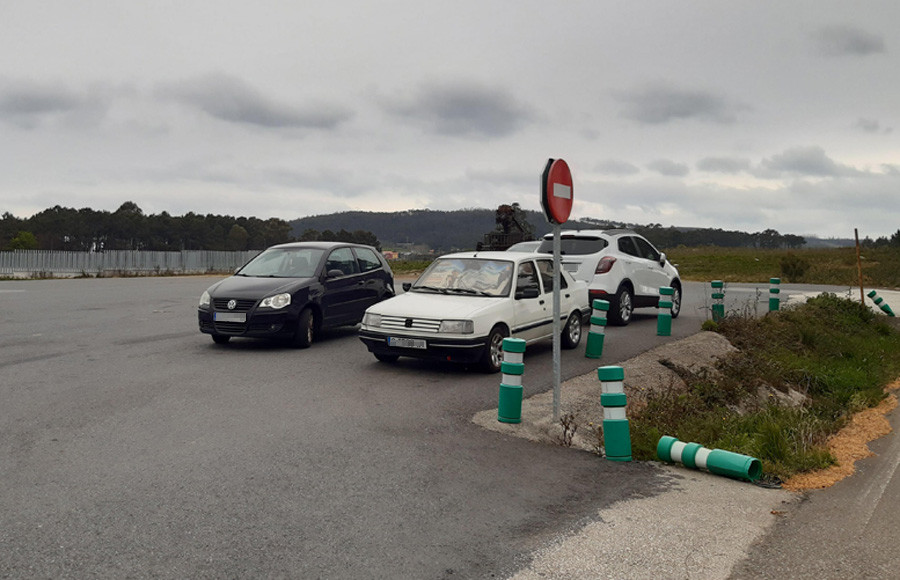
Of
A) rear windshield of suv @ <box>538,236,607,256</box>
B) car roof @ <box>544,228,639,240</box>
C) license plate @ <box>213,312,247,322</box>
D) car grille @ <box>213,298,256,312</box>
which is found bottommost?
license plate @ <box>213,312,247,322</box>

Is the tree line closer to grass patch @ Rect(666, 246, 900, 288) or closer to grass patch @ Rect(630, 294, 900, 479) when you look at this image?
grass patch @ Rect(666, 246, 900, 288)

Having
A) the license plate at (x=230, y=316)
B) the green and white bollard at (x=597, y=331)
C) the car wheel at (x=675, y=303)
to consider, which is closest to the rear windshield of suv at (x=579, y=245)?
the car wheel at (x=675, y=303)

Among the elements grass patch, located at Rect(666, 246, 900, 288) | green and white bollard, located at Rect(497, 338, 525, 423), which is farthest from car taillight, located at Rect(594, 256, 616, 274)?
grass patch, located at Rect(666, 246, 900, 288)

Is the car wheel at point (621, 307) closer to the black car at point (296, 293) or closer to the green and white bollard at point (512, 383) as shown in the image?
the black car at point (296, 293)

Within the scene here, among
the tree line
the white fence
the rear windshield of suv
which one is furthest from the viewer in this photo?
the tree line

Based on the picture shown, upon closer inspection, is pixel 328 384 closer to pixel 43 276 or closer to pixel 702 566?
pixel 702 566

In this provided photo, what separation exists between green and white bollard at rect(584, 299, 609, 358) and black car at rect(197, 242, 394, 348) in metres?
4.24

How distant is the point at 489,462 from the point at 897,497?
3.25 metres

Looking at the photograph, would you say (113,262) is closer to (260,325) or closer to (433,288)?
(260,325)

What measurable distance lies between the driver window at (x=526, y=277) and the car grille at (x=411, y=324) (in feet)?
5.34

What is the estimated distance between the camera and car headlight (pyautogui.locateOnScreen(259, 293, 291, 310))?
12.2 meters

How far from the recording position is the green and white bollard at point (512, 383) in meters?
7.59

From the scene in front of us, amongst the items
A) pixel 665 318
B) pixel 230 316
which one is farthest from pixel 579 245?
pixel 230 316

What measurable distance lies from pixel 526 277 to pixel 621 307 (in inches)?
199
